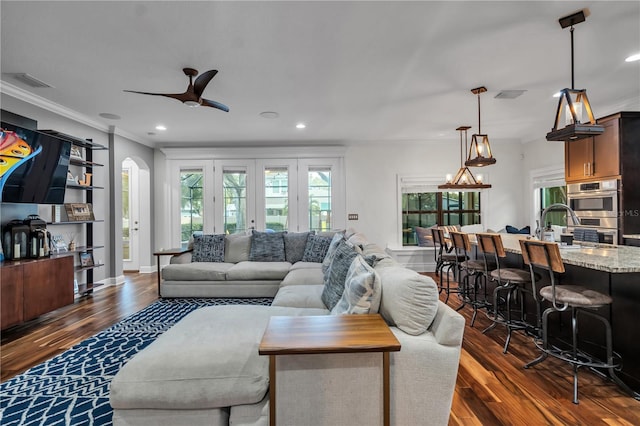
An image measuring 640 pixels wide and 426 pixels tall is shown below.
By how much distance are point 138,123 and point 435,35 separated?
14.8 ft

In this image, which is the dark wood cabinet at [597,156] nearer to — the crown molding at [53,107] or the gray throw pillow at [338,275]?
the gray throw pillow at [338,275]

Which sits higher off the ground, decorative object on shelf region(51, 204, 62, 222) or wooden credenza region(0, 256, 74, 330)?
decorative object on shelf region(51, 204, 62, 222)

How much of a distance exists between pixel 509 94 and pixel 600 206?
194 cm

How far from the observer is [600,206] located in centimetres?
401

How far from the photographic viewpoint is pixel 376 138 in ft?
20.2

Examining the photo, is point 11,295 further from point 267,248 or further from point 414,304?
point 414,304

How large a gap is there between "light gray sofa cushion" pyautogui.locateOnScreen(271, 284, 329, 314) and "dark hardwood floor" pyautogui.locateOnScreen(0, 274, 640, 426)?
3.86 feet

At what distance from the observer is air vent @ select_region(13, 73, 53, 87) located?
3.12 m

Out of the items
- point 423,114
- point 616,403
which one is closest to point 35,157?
point 423,114

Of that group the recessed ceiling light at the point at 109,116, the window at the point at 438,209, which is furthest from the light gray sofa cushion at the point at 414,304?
the window at the point at 438,209

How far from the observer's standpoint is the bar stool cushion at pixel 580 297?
1982mm

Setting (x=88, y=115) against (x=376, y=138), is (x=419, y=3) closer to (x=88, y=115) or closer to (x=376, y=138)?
(x=376, y=138)

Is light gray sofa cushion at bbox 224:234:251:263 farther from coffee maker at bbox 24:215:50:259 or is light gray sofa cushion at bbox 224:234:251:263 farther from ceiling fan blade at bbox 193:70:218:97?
ceiling fan blade at bbox 193:70:218:97

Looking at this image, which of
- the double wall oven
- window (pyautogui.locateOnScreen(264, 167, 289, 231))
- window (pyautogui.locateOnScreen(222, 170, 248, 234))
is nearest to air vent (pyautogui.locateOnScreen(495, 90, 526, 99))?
the double wall oven
